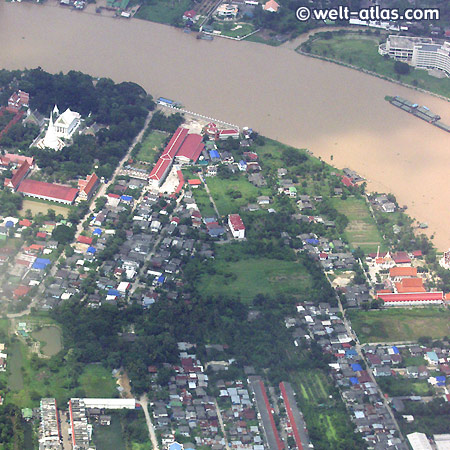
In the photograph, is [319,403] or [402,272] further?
[402,272]

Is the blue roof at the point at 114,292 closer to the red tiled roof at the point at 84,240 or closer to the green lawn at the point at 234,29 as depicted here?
the red tiled roof at the point at 84,240

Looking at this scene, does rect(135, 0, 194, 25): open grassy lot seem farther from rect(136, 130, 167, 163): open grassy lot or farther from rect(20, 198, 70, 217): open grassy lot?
rect(20, 198, 70, 217): open grassy lot

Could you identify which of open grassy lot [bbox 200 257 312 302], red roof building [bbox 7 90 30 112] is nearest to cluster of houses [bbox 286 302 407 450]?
open grassy lot [bbox 200 257 312 302]

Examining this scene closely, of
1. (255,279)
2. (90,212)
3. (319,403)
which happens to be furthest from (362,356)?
(90,212)

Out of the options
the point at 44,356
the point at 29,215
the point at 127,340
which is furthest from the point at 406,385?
the point at 29,215

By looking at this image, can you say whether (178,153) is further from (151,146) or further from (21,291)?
(21,291)

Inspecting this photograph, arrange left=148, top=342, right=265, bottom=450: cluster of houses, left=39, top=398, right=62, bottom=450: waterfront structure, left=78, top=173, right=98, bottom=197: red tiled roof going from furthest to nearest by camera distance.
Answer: left=78, top=173, right=98, bottom=197: red tiled roof → left=148, top=342, right=265, bottom=450: cluster of houses → left=39, top=398, right=62, bottom=450: waterfront structure
